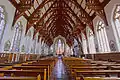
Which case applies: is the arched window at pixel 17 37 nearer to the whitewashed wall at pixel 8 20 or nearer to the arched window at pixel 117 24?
the whitewashed wall at pixel 8 20

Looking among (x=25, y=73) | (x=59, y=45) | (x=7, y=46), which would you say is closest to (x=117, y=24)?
(x=7, y=46)

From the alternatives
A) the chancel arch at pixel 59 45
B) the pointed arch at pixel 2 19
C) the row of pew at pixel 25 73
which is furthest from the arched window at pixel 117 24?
the chancel arch at pixel 59 45

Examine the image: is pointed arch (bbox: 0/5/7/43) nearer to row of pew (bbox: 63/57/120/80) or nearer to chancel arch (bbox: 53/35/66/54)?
row of pew (bbox: 63/57/120/80)

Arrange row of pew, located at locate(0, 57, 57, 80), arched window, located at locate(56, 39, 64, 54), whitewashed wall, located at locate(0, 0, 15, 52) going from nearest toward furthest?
row of pew, located at locate(0, 57, 57, 80) < whitewashed wall, located at locate(0, 0, 15, 52) < arched window, located at locate(56, 39, 64, 54)

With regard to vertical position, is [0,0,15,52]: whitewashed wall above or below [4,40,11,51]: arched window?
above

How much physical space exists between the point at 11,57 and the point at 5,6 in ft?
12.1

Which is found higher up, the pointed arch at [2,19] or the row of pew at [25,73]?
the pointed arch at [2,19]

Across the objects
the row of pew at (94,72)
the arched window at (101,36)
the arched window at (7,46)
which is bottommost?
the row of pew at (94,72)

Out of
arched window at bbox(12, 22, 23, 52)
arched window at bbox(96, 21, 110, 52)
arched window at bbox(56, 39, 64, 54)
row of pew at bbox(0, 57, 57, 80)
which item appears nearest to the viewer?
row of pew at bbox(0, 57, 57, 80)

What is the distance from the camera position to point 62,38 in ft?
114

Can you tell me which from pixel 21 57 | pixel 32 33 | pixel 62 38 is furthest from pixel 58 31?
pixel 21 57

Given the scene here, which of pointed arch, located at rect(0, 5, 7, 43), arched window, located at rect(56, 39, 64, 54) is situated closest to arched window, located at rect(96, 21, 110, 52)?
pointed arch, located at rect(0, 5, 7, 43)

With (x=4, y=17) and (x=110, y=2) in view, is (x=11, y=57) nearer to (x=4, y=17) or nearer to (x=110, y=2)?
(x=4, y=17)

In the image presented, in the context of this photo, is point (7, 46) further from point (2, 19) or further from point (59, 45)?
point (59, 45)
